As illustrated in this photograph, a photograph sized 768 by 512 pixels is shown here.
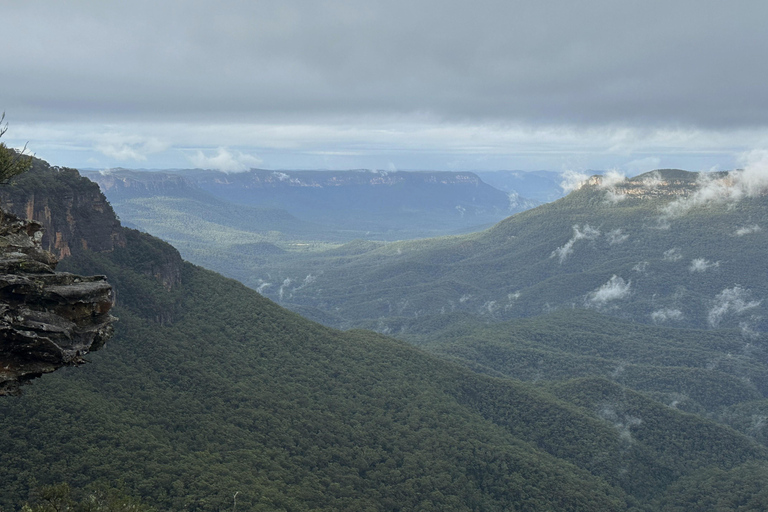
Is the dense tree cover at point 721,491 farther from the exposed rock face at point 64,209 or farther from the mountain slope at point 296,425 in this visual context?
the exposed rock face at point 64,209

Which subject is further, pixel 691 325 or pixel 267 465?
pixel 691 325

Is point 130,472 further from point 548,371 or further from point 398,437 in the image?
point 548,371

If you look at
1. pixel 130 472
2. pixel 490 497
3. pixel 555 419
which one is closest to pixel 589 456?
pixel 555 419

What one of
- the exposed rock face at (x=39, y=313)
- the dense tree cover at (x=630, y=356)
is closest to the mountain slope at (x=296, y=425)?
the dense tree cover at (x=630, y=356)

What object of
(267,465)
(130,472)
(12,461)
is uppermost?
(12,461)

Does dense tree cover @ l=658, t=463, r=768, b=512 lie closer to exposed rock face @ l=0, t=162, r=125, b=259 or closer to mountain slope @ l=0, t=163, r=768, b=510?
mountain slope @ l=0, t=163, r=768, b=510

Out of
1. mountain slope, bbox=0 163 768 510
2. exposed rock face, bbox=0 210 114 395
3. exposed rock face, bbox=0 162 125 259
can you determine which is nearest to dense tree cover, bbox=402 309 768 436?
mountain slope, bbox=0 163 768 510

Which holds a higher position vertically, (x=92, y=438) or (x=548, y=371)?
(x=92, y=438)

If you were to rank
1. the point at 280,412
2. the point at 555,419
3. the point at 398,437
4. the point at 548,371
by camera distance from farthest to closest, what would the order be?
the point at 548,371 → the point at 555,419 → the point at 398,437 → the point at 280,412

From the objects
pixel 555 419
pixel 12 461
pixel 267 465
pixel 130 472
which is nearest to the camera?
pixel 12 461
